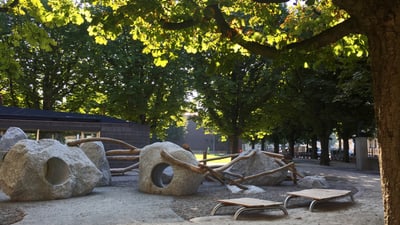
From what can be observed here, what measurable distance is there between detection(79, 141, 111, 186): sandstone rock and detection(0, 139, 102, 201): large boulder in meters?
2.66

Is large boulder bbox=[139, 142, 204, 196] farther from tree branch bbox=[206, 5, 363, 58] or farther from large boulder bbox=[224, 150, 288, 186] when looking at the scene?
tree branch bbox=[206, 5, 363, 58]

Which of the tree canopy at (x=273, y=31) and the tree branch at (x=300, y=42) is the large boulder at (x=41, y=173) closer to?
the tree canopy at (x=273, y=31)

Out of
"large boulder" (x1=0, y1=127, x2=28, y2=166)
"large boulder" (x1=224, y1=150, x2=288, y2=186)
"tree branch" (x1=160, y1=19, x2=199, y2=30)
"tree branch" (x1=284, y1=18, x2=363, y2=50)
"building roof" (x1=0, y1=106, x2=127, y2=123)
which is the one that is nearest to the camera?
"tree branch" (x1=284, y1=18, x2=363, y2=50)

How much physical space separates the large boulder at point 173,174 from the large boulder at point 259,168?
3.58 m

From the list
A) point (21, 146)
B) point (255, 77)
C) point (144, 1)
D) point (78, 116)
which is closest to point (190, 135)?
point (255, 77)

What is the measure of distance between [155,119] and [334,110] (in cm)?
1188

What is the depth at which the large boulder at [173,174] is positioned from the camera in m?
12.6

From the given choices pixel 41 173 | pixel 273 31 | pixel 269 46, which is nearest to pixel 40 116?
pixel 41 173

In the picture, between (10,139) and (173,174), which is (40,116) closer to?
Result: (10,139)

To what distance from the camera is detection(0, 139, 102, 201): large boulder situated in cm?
1070

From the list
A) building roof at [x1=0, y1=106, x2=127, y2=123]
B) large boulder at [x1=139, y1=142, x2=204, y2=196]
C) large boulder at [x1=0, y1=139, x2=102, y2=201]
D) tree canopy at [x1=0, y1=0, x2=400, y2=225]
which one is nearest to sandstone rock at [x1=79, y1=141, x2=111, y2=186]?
large boulder at [x1=139, y1=142, x2=204, y2=196]

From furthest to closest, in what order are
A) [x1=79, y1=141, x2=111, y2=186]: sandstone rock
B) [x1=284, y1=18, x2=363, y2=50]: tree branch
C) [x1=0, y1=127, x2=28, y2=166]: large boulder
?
[x1=79, y1=141, x2=111, y2=186]: sandstone rock, [x1=0, y1=127, x2=28, y2=166]: large boulder, [x1=284, y1=18, x2=363, y2=50]: tree branch

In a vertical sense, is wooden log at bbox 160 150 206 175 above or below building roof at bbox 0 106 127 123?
below

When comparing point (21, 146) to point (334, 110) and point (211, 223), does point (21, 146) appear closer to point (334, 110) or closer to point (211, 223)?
point (211, 223)
